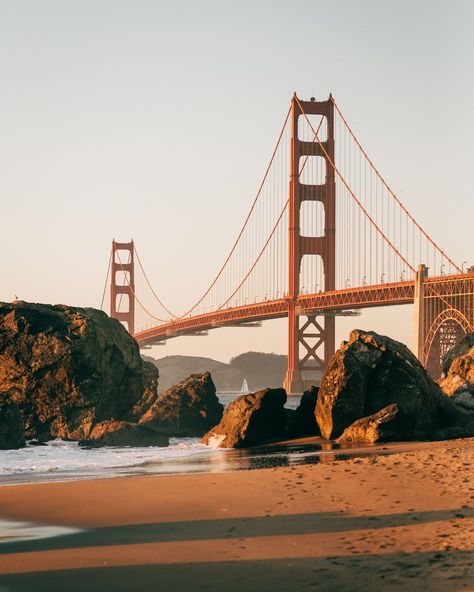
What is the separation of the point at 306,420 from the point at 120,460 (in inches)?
194

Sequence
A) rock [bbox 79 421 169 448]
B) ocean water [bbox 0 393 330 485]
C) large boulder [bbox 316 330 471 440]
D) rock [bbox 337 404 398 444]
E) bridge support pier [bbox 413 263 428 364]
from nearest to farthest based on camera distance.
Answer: ocean water [bbox 0 393 330 485] → rock [bbox 337 404 398 444] → large boulder [bbox 316 330 471 440] → rock [bbox 79 421 169 448] → bridge support pier [bbox 413 263 428 364]

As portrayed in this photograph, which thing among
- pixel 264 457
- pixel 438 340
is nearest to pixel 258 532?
pixel 264 457

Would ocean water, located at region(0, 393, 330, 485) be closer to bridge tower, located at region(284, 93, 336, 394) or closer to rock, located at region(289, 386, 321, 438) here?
rock, located at region(289, 386, 321, 438)

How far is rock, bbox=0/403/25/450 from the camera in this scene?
22.3 m

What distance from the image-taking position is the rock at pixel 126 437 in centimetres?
2362

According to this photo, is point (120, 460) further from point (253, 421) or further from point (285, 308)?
point (285, 308)

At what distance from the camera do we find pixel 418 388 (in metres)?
21.2

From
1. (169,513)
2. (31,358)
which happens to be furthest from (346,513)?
(31,358)

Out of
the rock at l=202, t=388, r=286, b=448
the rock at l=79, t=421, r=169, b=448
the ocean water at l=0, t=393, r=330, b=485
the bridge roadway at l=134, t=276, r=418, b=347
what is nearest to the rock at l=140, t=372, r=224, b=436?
the rock at l=79, t=421, r=169, b=448

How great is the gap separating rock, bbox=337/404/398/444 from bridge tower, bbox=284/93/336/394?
2151 inches

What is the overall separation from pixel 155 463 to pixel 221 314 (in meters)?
59.4

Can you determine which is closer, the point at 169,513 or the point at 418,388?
the point at 169,513

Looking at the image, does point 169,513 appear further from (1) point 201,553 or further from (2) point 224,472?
(2) point 224,472

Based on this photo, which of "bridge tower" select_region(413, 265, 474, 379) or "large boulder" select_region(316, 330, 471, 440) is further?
"bridge tower" select_region(413, 265, 474, 379)
